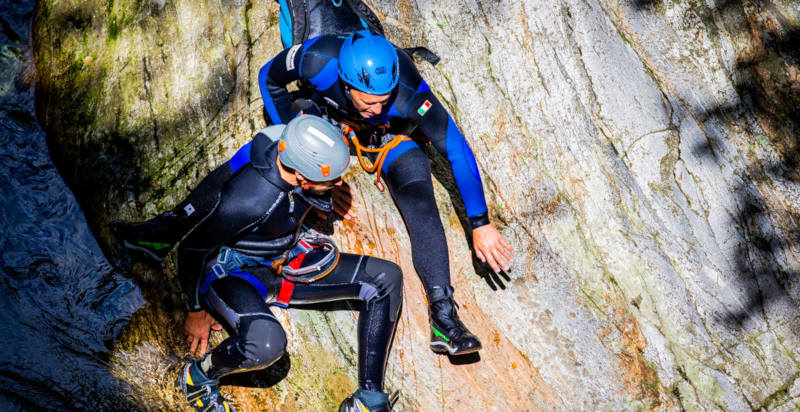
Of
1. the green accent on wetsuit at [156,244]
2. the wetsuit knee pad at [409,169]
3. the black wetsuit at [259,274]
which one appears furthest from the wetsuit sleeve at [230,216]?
the wetsuit knee pad at [409,169]

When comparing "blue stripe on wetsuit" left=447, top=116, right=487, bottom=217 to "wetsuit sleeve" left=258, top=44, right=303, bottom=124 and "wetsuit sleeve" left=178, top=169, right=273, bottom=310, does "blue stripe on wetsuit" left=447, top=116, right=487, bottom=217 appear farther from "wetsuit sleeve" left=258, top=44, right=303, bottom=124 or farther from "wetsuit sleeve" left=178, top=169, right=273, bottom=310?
"wetsuit sleeve" left=178, top=169, right=273, bottom=310

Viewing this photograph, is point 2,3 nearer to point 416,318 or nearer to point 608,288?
point 416,318

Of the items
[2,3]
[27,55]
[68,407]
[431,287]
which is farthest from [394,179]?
[2,3]

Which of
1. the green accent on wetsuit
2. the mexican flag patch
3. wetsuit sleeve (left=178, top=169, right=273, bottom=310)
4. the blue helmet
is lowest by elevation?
the green accent on wetsuit

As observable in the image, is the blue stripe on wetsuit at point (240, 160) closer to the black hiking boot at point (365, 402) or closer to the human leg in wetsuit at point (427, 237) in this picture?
the human leg in wetsuit at point (427, 237)

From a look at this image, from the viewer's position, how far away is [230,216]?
378cm

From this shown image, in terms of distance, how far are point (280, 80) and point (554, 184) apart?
2.62 metres

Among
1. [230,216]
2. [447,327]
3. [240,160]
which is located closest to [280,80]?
[240,160]

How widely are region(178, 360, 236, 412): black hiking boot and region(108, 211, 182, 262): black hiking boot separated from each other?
3.06 ft

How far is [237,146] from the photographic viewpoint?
17.2 feet

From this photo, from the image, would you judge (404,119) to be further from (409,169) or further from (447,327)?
(447,327)

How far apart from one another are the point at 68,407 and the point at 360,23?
394cm

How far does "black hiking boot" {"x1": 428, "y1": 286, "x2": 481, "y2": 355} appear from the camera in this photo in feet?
14.4

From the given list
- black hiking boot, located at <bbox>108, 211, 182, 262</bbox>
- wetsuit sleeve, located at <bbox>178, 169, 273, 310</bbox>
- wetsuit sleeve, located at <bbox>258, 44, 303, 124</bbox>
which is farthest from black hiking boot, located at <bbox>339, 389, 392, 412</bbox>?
wetsuit sleeve, located at <bbox>258, 44, 303, 124</bbox>
